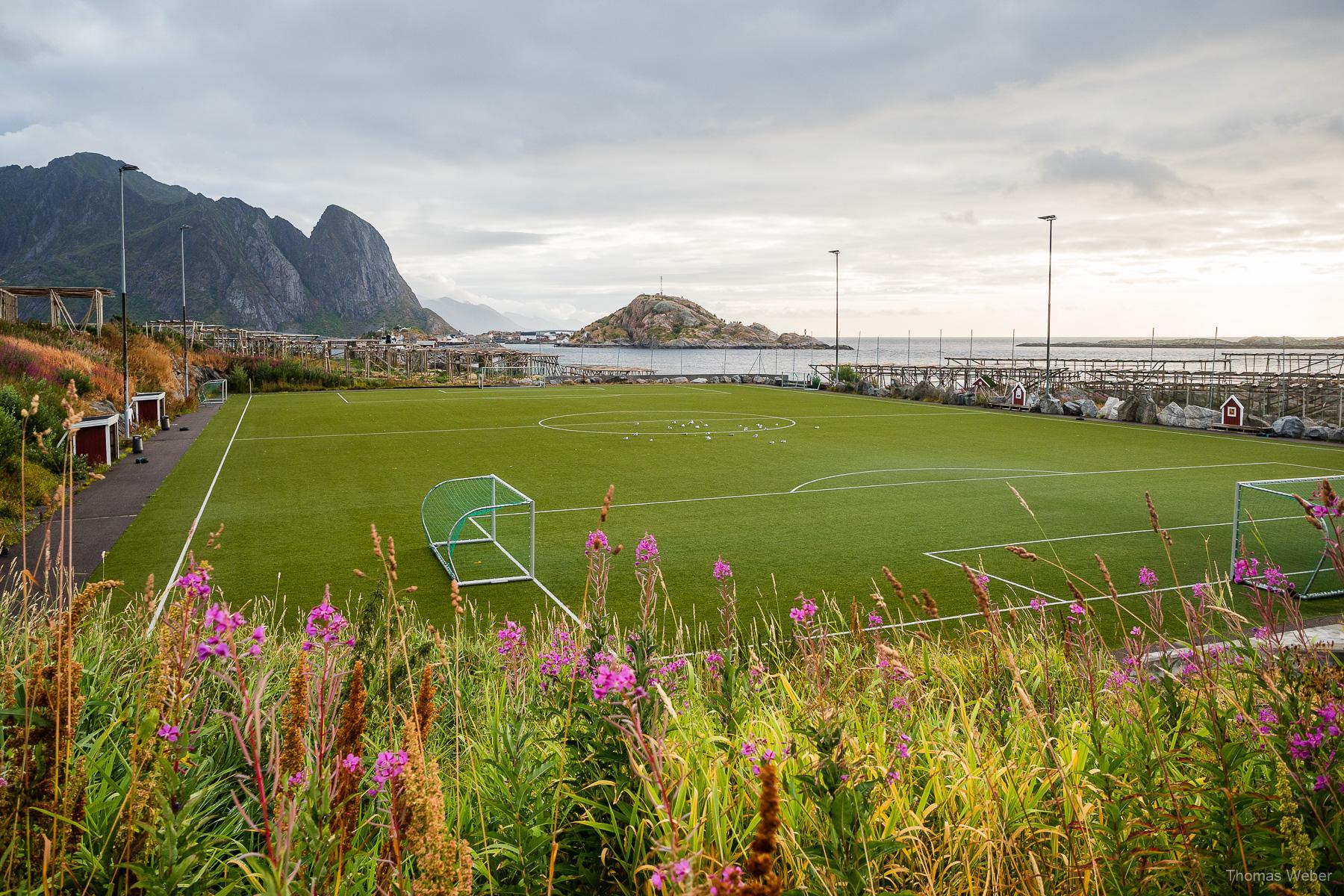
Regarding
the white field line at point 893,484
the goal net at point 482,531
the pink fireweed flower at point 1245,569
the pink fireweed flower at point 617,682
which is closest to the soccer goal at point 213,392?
the goal net at point 482,531

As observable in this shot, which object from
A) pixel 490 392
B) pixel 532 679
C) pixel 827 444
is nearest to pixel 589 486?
pixel 827 444

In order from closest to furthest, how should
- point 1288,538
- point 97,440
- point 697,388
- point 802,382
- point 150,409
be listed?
point 1288,538 → point 97,440 → point 150,409 → point 697,388 → point 802,382

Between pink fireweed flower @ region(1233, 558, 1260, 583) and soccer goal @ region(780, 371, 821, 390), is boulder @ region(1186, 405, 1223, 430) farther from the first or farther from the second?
pink fireweed flower @ region(1233, 558, 1260, 583)

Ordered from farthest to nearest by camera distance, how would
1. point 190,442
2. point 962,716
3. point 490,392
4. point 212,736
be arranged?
point 490,392 < point 190,442 < point 212,736 < point 962,716

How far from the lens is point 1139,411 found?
99.7 ft

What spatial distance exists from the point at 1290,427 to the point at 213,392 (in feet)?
141

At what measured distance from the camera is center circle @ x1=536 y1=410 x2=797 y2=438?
26828 millimetres

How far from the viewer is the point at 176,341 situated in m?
45.0

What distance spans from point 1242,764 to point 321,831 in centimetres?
291

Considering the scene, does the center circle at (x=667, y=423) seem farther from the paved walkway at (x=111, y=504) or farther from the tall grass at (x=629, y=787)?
the tall grass at (x=629, y=787)

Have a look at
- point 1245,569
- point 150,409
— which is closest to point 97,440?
point 150,409

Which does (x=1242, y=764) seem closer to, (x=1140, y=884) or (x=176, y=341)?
(x=1140, y=884)

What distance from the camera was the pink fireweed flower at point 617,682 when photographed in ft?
6.57

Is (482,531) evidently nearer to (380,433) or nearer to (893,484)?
(893,484)
